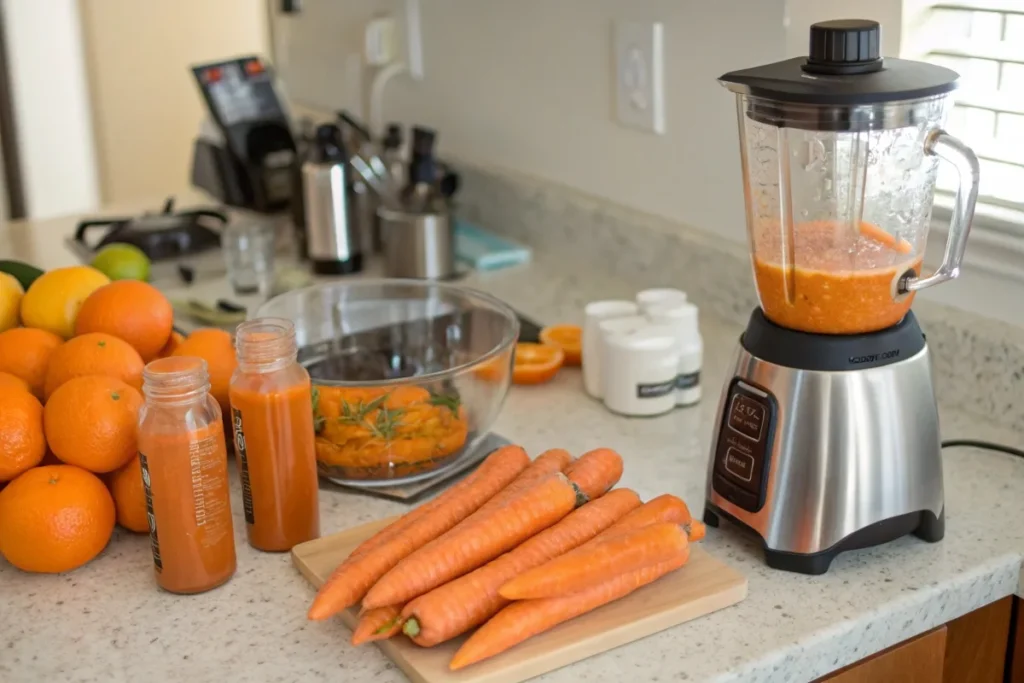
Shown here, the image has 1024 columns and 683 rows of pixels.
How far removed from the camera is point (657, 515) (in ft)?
3.16

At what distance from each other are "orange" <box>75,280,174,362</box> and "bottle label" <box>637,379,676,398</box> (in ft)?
1.66

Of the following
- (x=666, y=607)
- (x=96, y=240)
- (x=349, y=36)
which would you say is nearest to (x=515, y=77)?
(x=349, y=36)

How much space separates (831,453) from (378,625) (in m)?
0.38

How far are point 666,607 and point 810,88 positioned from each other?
41cm

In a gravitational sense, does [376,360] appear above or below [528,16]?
below

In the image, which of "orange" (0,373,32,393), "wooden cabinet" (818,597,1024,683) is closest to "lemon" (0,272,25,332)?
"orange" (0,373,32,393)

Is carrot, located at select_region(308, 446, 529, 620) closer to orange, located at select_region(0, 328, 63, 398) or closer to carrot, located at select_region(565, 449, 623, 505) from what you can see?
carrot, located at select_region(565, 449, 623, 505)

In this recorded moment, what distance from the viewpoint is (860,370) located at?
0.95 metres

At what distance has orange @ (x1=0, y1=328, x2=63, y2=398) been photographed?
113 cm

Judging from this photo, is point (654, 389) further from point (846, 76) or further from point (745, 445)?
point (846, 76)

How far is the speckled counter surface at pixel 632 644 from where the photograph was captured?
2.92 feet

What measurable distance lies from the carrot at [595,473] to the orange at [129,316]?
17.8 inches

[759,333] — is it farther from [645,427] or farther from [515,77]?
[515,77]

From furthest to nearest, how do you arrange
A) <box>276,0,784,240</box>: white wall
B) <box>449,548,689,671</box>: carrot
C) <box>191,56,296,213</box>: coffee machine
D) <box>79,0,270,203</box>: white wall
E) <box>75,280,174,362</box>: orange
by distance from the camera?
1. <box>79,0,270,203</box>: white wall
2. <box>191,56,296,213</box>: coffee machine
3. <box>276,0,784,240</box>: white wall
4. <box>75,280,174,362</box>: orange
5. <box>449,548,689,671</box>: carrot
